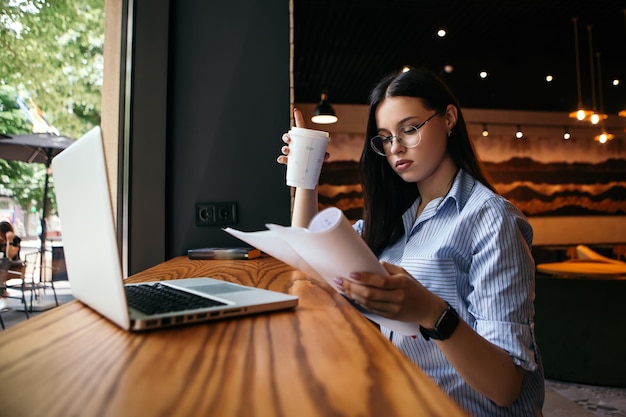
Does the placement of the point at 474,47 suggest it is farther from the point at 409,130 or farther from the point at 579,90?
the point at 409,130

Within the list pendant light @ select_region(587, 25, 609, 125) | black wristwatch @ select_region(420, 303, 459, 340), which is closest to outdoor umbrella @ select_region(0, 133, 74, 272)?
black wristwatch @ select_region(420, 303, 459, 340)

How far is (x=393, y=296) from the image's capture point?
794mm

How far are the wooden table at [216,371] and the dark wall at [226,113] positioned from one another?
1281 mm

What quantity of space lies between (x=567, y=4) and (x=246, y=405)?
16.7 ft

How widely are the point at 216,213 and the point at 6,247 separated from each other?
0.93m

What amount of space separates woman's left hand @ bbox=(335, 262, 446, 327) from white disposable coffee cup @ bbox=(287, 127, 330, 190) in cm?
59

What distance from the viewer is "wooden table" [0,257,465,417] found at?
1.36 ft

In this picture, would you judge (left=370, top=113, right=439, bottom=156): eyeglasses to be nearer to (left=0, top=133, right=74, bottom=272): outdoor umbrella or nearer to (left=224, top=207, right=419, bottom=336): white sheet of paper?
(left=224, top=207, right=419, bottom=336): white sheet of paper

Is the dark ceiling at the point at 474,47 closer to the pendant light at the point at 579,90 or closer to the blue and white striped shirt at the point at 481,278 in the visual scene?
the pendant light at the point at 579,90

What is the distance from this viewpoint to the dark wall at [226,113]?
2.04m

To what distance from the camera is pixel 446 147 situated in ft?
4.52

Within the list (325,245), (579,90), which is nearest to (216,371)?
(325,245)

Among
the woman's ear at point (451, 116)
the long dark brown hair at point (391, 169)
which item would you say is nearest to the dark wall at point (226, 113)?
the long dark brown hair at point (391, 169)

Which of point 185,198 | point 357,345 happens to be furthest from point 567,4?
point 357,345
